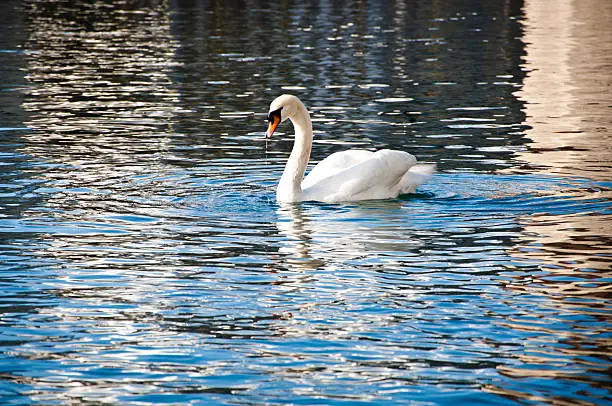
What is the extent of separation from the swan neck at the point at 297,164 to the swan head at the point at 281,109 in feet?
0.34

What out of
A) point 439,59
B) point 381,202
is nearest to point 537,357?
point 381,202

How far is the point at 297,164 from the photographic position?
15.6 m

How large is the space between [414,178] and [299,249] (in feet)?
11.1

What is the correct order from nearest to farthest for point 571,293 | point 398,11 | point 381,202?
point 571,293 → point 381,202 → point 398,11

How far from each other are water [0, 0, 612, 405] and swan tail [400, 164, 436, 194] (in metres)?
0.18

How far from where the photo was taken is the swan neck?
15.3 meters

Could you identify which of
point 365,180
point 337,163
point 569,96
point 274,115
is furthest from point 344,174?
point 569,96

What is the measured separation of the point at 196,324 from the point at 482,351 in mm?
2304

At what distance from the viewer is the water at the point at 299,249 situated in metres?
8.69

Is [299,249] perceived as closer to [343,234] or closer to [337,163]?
[343,234]

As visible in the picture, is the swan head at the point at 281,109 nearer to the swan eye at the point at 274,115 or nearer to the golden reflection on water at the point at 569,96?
the swan eye at the point at 274,115

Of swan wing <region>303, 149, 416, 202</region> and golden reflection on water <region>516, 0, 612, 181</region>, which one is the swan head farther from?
golden reflection on water <region>516, 0, 612, 181</region>

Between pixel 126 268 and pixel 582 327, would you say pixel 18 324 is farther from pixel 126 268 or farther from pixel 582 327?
pixel 582 327

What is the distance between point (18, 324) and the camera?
997cm
